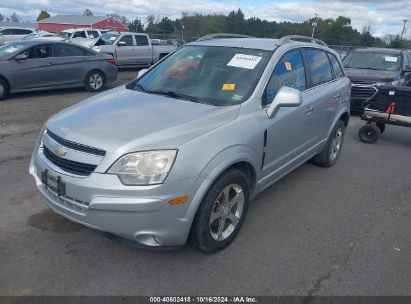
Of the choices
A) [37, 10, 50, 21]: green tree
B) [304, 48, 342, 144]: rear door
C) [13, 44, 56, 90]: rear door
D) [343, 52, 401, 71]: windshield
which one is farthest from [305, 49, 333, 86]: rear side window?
[37, 10, 50, 21]: green tree

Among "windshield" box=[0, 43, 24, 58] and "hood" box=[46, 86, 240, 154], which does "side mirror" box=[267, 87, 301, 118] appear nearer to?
"hood" box=[46, 86, 240, 154]

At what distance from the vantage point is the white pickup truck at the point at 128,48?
16125mm

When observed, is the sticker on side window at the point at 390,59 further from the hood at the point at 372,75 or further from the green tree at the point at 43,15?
the green tree at the point at 43,15

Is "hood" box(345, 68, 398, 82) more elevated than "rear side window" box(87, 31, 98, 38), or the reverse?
"rear side window" box(87, 31, 98, 38)

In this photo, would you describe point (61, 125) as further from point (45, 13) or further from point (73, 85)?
point (45, 13)

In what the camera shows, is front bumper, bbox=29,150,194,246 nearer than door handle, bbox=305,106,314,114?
Yes

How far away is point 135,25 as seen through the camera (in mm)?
72625

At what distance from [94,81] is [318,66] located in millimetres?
8168

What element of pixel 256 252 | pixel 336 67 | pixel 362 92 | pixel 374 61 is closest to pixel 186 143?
pixel 256 252

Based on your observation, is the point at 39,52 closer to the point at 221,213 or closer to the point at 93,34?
the point at 221,213

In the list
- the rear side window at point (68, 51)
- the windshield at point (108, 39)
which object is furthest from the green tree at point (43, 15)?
the rear side window at point (68, 51)

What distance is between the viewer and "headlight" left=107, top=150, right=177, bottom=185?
2.66 m

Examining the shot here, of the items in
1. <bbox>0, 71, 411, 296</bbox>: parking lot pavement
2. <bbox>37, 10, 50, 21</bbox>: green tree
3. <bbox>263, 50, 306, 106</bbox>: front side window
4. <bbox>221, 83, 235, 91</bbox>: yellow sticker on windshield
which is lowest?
<bbox>0, 71, 411, 296</bbox>: parking lot pavement

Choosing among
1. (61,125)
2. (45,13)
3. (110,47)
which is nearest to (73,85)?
(110,47)
